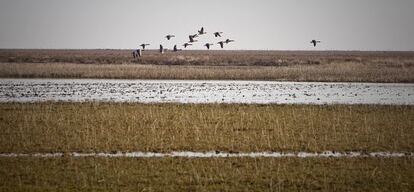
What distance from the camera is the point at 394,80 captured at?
53875 mm

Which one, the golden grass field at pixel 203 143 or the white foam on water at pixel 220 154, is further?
the white foam on water at pixel 220 154

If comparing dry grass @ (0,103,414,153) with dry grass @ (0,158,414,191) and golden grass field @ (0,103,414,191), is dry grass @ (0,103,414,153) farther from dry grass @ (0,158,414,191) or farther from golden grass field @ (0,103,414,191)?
dry grass @ (0,158,414,191)

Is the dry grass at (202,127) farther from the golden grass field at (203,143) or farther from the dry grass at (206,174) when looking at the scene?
the dry grass at (206,174)

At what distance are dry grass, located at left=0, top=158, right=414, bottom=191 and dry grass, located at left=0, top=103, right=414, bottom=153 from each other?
2.08 metres

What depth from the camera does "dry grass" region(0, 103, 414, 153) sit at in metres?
17.8

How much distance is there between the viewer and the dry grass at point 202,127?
17.8 metres

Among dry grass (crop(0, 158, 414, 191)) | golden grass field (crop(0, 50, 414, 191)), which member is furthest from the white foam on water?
dry grass (crop(0, 158, 414, 191))

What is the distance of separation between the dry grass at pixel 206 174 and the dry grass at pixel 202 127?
6.84 feet

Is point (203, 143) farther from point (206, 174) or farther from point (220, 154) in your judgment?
point (206, 174)

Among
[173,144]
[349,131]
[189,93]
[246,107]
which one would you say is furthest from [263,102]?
[173,144]

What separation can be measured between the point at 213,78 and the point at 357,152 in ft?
137

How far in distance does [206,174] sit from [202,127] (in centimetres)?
859

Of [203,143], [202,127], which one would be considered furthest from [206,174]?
[202,127]

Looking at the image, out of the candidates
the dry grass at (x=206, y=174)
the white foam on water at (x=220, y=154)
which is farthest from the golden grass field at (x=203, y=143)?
the white foam on water at (x=220, y=154)
